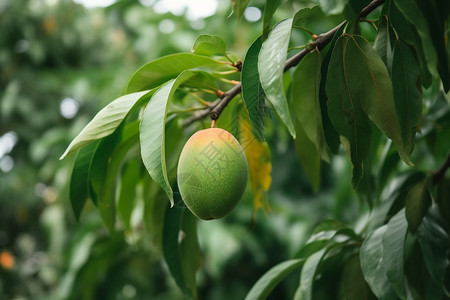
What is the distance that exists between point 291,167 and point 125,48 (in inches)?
68.4

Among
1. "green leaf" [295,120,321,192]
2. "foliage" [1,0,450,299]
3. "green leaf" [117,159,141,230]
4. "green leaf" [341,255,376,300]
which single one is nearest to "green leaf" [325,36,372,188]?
"foliage" [1,0,450,299]

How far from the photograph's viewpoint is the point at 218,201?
66 centimetres

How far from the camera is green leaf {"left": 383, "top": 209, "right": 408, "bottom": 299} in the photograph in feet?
2.53

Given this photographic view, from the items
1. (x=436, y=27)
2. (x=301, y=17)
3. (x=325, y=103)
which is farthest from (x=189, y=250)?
(x=436, y=27)

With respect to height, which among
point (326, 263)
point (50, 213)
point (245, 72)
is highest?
point (245, 72)

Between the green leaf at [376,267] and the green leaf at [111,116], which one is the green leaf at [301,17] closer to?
the green leaf at [111,116]

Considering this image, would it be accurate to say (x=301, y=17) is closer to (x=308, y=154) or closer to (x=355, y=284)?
(x=308, y=154)

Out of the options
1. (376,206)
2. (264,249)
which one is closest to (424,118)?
(376,206)

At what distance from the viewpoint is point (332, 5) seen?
564 mm

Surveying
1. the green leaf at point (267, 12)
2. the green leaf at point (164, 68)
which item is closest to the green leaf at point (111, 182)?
the green leaf at point (164, 68)

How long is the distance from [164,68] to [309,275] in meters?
0.42

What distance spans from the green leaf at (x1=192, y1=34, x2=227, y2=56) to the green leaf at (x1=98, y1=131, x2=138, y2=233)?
0.67 ft

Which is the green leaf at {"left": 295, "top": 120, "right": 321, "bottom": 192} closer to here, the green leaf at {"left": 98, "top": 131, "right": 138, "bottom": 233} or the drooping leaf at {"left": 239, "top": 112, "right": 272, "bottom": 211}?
the drooping leaf at {"left": 239, "top": 112, "right": 272, "bottom": 211}

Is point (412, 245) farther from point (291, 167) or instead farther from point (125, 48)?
point (125, 48)
